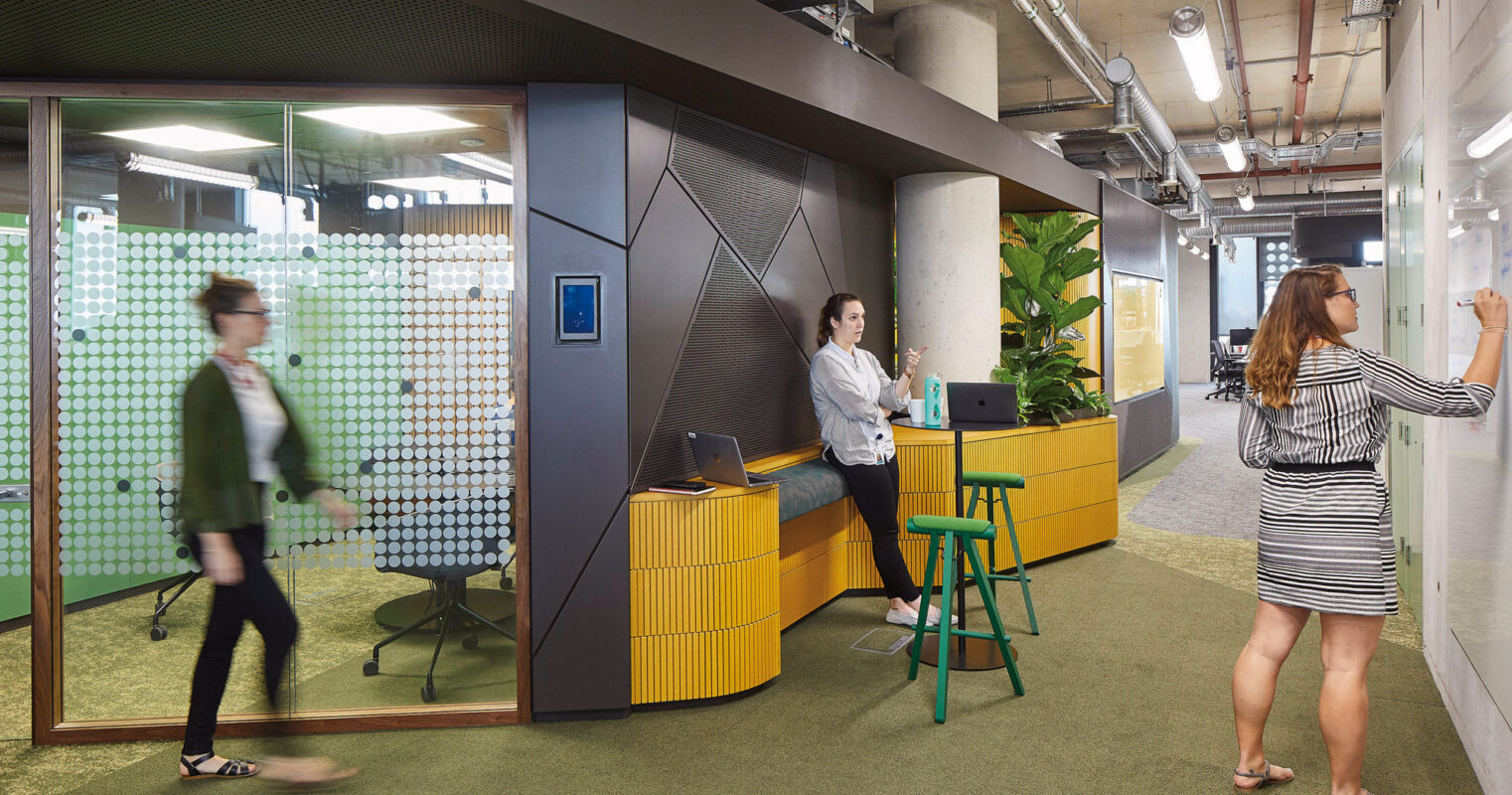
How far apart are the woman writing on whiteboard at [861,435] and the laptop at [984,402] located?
16.7 inches

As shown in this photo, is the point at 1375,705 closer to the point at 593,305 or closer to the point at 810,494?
the point at 810,494

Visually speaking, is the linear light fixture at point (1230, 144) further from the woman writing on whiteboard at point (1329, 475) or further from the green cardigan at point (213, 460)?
the green cardigan at point (213, 460)

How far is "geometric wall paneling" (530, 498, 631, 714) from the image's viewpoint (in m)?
3.59

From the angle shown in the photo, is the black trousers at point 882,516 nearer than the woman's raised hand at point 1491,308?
No

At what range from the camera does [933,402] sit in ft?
18.5

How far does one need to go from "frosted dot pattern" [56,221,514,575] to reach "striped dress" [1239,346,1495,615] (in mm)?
2601

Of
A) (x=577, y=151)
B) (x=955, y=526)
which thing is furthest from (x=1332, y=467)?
(x=577, y=151)

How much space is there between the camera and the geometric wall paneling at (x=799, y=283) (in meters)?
4.91

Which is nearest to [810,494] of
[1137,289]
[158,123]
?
[158,123]

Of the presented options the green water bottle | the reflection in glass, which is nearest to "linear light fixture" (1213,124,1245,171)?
the green water bottle

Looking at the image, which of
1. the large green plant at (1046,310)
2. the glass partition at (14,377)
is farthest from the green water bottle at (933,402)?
the glass partition at (14,377)

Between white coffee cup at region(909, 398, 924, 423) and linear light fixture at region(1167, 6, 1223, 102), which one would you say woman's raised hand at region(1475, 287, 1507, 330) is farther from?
linear light fixture at region(1167, 6, 1223, 102)

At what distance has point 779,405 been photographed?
16.3 feet

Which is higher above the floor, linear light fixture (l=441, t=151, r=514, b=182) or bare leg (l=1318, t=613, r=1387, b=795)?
linear light fixture (l=441, t=151, r=514, b=182)
